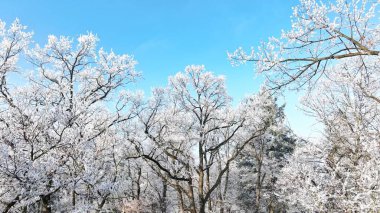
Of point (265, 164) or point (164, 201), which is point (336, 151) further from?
point (164, 201)

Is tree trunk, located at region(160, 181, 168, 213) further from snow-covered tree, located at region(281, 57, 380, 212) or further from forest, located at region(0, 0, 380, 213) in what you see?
snow-covered tree, located at region(281, 57, 380, 212)

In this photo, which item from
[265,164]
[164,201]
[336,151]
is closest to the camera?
[336,151]

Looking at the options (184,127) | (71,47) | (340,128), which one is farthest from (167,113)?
(340,128)

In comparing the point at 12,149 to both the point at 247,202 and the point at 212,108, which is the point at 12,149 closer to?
the point at 212,108

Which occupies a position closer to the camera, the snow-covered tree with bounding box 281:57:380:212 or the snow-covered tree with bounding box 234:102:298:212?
the snow-covered tree with bounding box 281:57:380:212

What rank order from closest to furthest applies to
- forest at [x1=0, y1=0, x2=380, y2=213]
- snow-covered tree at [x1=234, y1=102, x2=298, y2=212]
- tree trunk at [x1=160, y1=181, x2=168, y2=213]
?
forest at [x1=0, y1=0, x2=380, y2=213] → snow-covered tree at [x1=234, y1=102, x2=298, y2=212] → tree trunk at [x1=160, y1=181, x2=168, y2=213]

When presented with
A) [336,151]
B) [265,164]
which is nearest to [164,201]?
[265,164]

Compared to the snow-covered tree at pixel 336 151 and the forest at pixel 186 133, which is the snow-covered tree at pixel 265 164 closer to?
the forest at pixel 186 133

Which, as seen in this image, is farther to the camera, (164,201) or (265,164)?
(164,201)

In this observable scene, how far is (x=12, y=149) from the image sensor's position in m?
8.15

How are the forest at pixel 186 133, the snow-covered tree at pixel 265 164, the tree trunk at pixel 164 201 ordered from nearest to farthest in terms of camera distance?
the forest at pixel 186 133 → the snow-covered tree at pixel 265 164 → the tree trunk at pixel 164 201

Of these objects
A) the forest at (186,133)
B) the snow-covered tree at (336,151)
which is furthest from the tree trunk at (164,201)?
the snow-covered tree at (336,151)

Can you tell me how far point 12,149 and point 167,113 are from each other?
13.3 meters

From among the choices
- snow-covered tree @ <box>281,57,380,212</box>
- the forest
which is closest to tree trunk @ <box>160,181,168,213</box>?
the forest
